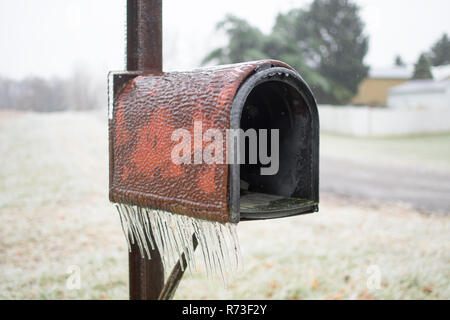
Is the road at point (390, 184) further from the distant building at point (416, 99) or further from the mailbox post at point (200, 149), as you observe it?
the mailbox post at point (200, 149)

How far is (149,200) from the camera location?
1355 mm

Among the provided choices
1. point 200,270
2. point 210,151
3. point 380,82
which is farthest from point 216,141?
point 380,82

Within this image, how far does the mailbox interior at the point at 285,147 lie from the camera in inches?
51.3


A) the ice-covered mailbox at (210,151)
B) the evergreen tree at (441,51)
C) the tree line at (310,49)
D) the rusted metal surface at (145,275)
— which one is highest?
the tree line at (310,49)

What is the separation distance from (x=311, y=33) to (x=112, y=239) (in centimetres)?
822

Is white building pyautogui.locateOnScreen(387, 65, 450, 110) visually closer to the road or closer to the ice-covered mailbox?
the road

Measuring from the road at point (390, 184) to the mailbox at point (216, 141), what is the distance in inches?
198

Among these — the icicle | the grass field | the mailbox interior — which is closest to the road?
the grass field

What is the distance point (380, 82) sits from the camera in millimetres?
10961

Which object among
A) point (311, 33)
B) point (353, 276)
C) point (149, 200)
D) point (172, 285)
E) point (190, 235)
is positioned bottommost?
point (353, 276)

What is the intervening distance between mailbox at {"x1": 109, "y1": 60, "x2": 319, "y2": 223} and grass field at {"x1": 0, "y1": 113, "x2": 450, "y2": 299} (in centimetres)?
75

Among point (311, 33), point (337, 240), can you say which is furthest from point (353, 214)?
point (311, 33)

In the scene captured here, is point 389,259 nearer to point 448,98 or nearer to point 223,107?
point 223,107

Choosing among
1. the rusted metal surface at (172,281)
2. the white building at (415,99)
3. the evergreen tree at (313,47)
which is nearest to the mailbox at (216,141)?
the rusted metal surface at (172,281)
